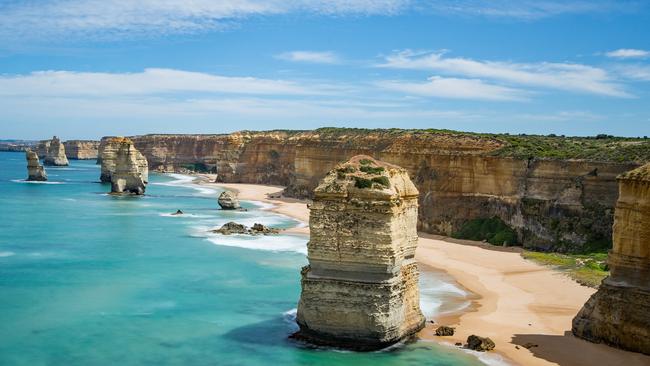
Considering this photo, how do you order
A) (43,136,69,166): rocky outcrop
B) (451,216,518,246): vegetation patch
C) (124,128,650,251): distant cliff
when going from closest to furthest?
(124,128,650,251): distant cliff
(451,216,518,246): vegetation patch
(43,136,69,166): rocky outcrop

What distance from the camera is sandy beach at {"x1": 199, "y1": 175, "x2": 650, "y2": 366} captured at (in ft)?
64.2

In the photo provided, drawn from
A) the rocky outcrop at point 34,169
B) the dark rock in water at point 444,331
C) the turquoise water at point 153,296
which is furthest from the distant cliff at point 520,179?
the rocky outcrop at point 34,169

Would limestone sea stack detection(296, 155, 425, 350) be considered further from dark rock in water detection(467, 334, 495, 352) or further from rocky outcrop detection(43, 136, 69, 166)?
rocky outcrop detection(43, 136, 69, 166)

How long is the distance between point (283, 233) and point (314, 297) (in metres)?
27.3

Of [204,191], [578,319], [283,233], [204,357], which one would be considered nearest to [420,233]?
[283,233]

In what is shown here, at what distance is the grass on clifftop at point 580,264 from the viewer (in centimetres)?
2998

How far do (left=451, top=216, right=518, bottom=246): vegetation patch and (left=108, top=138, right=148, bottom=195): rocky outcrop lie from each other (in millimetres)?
43327

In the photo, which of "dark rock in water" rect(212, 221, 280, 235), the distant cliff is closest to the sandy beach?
the distant cliff

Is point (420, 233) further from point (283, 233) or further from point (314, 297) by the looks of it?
point (314, 297)

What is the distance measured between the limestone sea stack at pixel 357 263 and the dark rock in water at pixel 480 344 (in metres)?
2.05

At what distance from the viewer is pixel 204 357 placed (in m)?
20.0

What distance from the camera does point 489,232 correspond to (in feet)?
140

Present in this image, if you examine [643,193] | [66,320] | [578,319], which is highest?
[643,193]

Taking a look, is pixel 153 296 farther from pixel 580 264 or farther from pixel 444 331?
pixel 580 264
